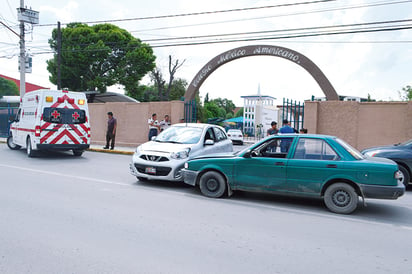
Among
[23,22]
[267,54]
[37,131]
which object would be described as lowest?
[37,131]

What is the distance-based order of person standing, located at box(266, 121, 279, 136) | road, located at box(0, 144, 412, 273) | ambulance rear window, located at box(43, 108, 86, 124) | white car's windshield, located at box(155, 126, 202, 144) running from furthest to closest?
ambulance rear window, located at box(43, 108, 86, 124) < person standing, located at box(266, 121, 279, 136) < white car's windshield, located at box(155, 126, 202, 144) < road, located at box(0, 144, 412, 273)

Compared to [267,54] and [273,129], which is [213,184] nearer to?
[273,129]

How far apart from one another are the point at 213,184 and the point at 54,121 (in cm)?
→ 796

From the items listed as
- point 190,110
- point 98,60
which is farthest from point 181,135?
point 98,60

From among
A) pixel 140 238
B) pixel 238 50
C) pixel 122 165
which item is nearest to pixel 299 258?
pixel 140 238

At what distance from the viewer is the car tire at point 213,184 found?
22.7ft

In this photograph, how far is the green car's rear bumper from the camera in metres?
5.64

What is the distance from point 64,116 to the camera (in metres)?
12.4

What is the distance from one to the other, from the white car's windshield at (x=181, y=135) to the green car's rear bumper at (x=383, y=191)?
441 cm

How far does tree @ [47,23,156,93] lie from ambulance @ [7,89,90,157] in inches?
907

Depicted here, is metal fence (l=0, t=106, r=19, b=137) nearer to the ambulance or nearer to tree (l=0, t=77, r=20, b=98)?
the ambulance

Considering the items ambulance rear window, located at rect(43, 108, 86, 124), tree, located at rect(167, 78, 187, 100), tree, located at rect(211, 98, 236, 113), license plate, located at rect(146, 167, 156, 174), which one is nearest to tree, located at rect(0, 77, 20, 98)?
tree, located at rect(167, 78, 187, 100)

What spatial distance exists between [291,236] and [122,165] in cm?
788

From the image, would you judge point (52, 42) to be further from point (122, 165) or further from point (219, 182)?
point (219, 182)
